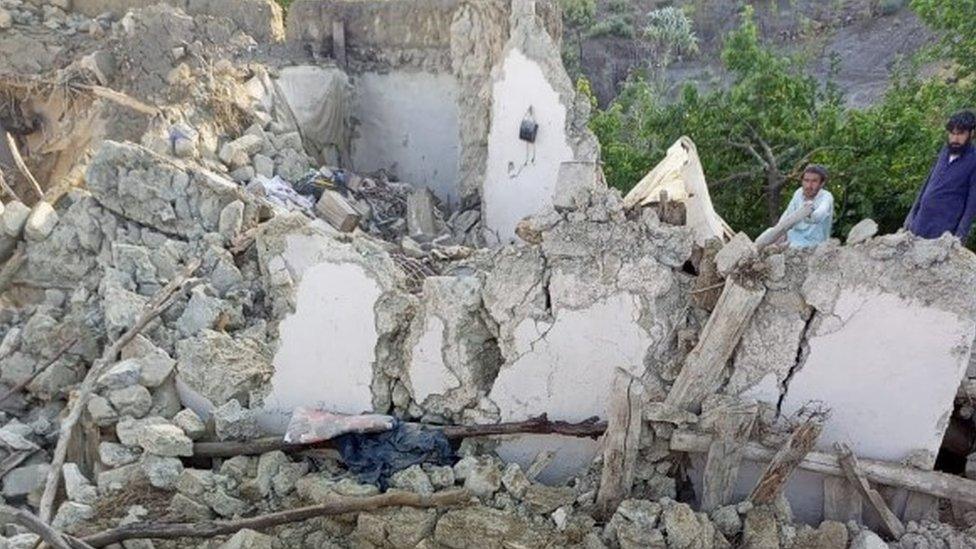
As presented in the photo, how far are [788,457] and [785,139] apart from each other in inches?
206

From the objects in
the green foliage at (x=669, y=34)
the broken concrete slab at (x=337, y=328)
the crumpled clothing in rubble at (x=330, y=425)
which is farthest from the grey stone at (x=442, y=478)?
the green foliage at (x=669, y=34)

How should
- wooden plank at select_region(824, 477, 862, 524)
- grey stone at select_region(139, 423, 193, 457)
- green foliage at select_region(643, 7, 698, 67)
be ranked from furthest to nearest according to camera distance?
green foliage at select_region(643, 7, 698, 67)
grey stone at select_region(139, 423, 193, 457)
wooden plank at select_region(824, 477, 862, 524)

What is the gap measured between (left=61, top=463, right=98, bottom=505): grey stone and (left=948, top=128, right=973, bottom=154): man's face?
18.1 feet

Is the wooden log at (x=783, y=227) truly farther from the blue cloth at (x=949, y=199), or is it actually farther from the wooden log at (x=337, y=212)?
the wooden log at (x=337, y=212)

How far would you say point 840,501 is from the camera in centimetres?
426

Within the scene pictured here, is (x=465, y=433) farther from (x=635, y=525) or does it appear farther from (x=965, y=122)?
(x=965, y=122)

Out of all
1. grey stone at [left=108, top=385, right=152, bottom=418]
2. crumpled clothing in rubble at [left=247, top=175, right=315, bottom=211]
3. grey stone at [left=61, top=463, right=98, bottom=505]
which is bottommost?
grey stone at [left=61, top=463, right=98, bottom=505]

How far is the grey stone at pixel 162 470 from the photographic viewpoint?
4.77 m

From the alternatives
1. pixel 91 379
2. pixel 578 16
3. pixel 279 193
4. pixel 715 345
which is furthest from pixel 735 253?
pixel 578 16

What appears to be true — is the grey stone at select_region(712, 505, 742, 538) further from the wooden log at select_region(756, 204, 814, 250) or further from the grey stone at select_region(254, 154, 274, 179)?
the grey stone at select_region(254, 154, 274, 179)

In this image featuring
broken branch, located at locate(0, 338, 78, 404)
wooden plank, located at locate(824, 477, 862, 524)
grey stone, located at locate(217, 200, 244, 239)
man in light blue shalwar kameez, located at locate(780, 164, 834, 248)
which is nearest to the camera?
wooden plank, located at locate(824, 477, 862, 524)

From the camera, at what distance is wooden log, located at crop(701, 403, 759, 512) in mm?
4074

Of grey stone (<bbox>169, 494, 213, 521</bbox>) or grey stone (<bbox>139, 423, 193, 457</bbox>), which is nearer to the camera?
grey stone (<bbox>169, 494, 213, 521</bbox>)

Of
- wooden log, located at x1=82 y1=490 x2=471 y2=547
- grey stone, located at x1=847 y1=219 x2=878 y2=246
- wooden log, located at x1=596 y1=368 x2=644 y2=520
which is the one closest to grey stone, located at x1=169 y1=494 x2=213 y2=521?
wooden log, located at x1=82 y1=490 x2=471 y2=547
